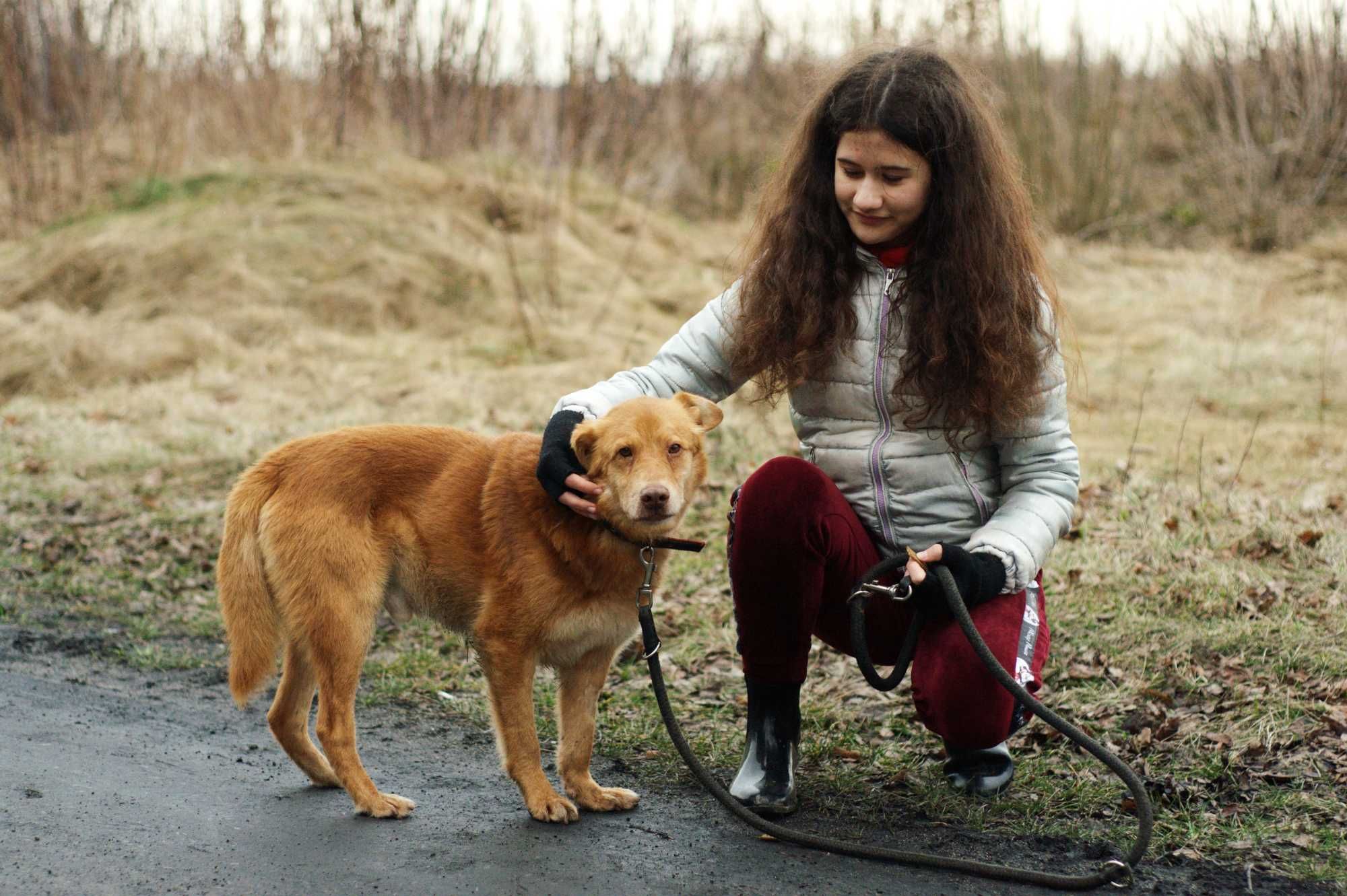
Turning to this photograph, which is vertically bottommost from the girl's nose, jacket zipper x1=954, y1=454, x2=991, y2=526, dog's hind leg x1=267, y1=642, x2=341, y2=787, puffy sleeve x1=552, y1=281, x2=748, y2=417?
dog's hind leg x1=267, y1=642, x2=341, y2=787

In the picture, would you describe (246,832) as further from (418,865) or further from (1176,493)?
(1176,493)

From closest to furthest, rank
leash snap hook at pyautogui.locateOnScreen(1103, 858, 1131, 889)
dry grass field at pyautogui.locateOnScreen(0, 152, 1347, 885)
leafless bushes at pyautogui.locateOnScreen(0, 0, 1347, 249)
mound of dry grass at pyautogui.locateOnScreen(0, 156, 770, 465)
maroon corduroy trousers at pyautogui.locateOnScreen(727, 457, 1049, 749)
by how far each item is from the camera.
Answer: leash snap hook at pyautogui.locateOnScreen(1103, 858, 1131, 889), maroon corduroy trousers at pyautogui.locateOnScreen(727, 457, 1049, 749), dry grass field at pyautogui.locateOnScreen(0, 152, 1347, 885), mound of dry grass at pyautogui.locateOnScreen(0, 156, 770, 465), leafless bushes at pyautogui.locateOnScreen(0, 0, 1347, 249)

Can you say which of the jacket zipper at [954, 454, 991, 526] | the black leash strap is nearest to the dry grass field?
the black leash strap

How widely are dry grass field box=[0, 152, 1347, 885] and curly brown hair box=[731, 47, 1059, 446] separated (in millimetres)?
454

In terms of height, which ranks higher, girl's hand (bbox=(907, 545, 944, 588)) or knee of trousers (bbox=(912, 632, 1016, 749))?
girl's hand (bbox=(907, 545, 944, 588))

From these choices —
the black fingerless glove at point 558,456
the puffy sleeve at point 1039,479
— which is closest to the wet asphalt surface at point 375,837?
the puffy sleeve at point 1039,479

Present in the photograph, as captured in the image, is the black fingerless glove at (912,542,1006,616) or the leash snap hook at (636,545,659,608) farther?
the leash snap hook at (636,545,659,608)

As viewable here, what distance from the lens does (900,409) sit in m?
3.51

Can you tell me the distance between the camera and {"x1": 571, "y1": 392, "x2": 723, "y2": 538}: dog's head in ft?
10.7

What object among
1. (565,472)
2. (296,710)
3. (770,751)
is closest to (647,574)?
(565,472)

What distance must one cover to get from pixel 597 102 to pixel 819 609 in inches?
393

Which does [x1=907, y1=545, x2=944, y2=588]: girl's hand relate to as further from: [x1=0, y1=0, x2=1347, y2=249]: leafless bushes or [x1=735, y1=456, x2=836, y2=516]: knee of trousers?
[x1=0, y1=0, x2=1347, y2=249]: leafless bushes

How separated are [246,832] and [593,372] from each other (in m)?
6.68

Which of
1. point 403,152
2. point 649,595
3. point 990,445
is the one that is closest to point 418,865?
point 649,595
